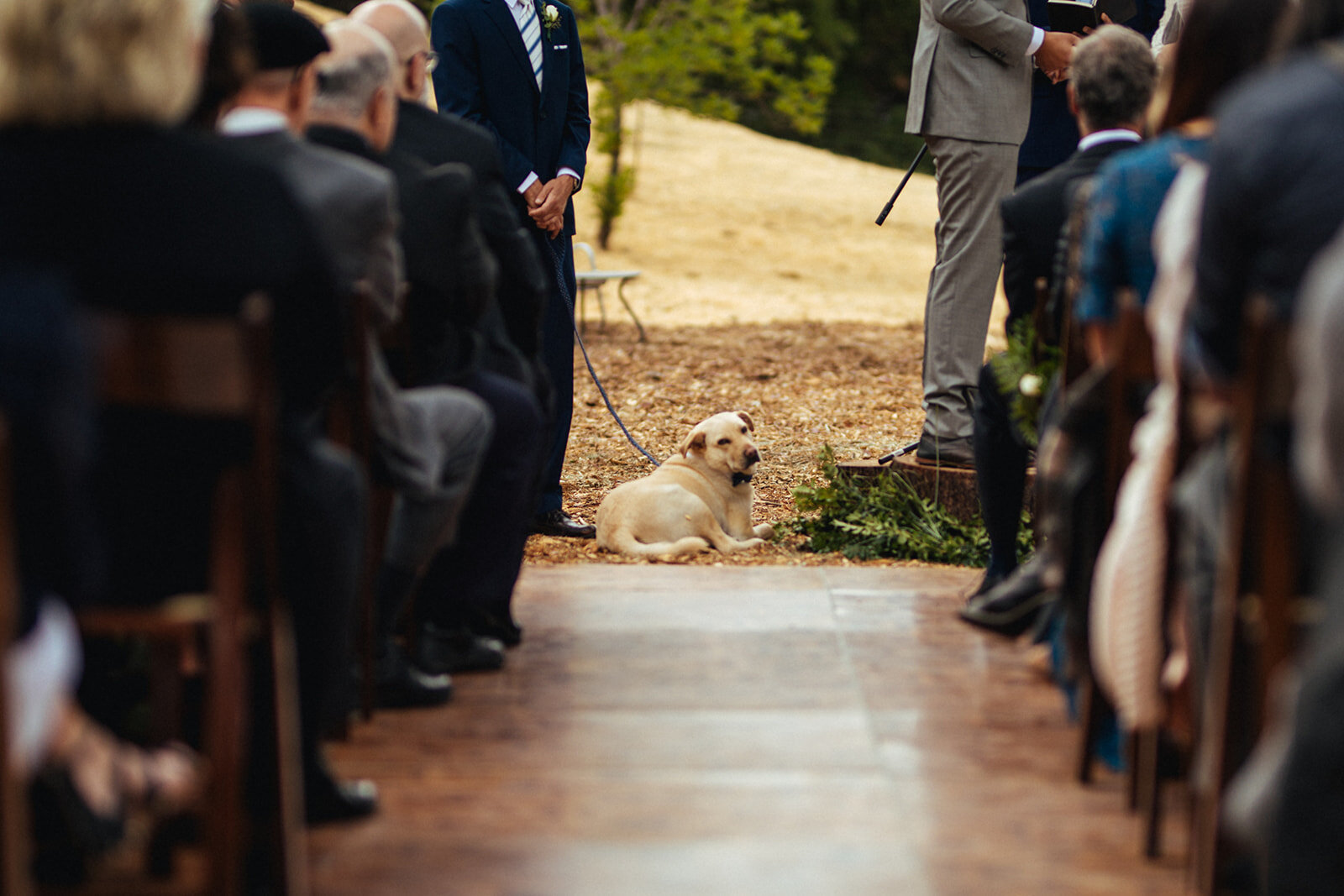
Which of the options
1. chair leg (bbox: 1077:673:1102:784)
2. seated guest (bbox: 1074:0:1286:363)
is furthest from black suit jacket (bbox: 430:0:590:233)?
chair leg (bbox: 1077:673:1102:784)

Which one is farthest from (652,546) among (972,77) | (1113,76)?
(1113,76)

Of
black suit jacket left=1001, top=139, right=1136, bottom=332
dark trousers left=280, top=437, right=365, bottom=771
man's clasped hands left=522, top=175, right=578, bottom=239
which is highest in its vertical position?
black suit jacket left=1001, top=139, right=1136, bottom=332

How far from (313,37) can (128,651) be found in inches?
49.0

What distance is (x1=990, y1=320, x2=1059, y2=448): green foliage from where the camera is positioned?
3623 millimetres

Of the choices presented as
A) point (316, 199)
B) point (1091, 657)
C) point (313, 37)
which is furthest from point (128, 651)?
point (1091, 657)

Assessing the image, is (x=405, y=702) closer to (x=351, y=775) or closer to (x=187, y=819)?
(x=351, y=775)

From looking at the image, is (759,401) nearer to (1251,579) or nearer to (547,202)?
(547,202)

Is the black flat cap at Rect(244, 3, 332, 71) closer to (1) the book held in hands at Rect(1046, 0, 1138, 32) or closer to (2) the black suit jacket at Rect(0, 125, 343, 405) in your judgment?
(2) the black suit jacket at Rect(0, 125, 343, 405)

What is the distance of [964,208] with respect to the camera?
5297 millimetres

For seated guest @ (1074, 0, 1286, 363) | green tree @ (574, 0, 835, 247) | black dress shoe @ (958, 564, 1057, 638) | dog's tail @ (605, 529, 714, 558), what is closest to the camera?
seated guest @ (1074, 0, 1286, 363)

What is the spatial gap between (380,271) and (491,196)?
2.82ft

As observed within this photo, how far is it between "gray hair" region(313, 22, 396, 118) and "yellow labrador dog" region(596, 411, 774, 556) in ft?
8.82

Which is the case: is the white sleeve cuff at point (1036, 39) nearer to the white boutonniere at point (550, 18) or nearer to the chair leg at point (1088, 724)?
the white boutonniere at point (550, 18)

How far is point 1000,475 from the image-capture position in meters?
4.06
